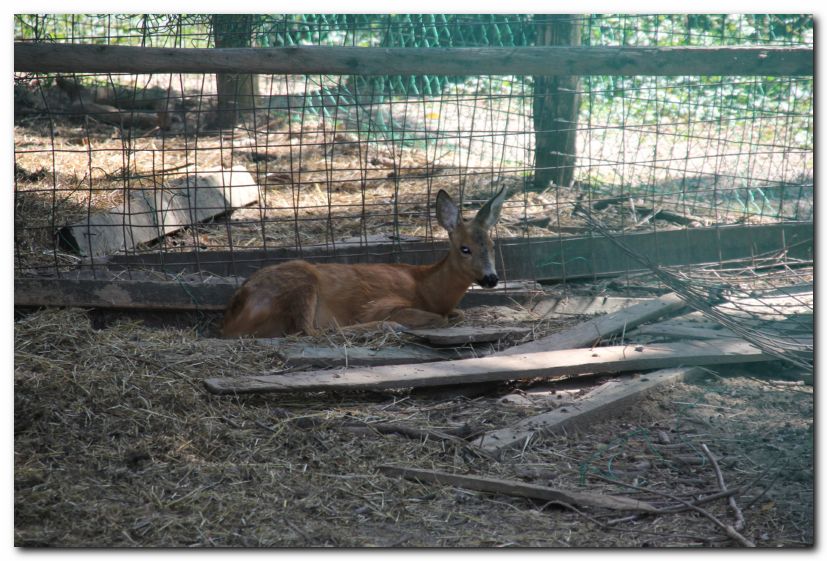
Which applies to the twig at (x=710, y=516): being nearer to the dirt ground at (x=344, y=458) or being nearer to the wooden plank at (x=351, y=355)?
the dirt ground at (x=344, y=458)

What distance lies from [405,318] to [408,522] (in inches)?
134

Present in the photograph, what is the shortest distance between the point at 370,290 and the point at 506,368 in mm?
2106

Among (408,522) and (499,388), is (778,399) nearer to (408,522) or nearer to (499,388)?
(499,388)

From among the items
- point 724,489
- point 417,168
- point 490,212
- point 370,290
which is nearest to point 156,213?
point 370,290

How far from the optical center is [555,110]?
998 cm

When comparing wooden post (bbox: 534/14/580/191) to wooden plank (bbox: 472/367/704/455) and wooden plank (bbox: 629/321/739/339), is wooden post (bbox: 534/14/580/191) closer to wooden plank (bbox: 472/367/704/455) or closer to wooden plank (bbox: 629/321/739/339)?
wooden plank (bbox: 629/321/739/339)

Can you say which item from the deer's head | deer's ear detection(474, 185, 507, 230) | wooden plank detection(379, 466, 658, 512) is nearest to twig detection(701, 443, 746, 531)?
wooden plank detection(379, 466, 658, 512)

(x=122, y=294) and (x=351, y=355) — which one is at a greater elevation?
(x=122, y=294)

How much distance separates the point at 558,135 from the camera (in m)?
10.0

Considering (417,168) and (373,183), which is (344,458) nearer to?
(417,168)

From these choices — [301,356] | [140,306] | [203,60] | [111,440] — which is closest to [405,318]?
[301,356]

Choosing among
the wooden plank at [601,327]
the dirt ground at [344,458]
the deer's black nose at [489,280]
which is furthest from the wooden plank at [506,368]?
the deer's black nose at [489,280]

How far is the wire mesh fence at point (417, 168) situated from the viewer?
312 inches

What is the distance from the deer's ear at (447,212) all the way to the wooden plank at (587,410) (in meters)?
2.39
